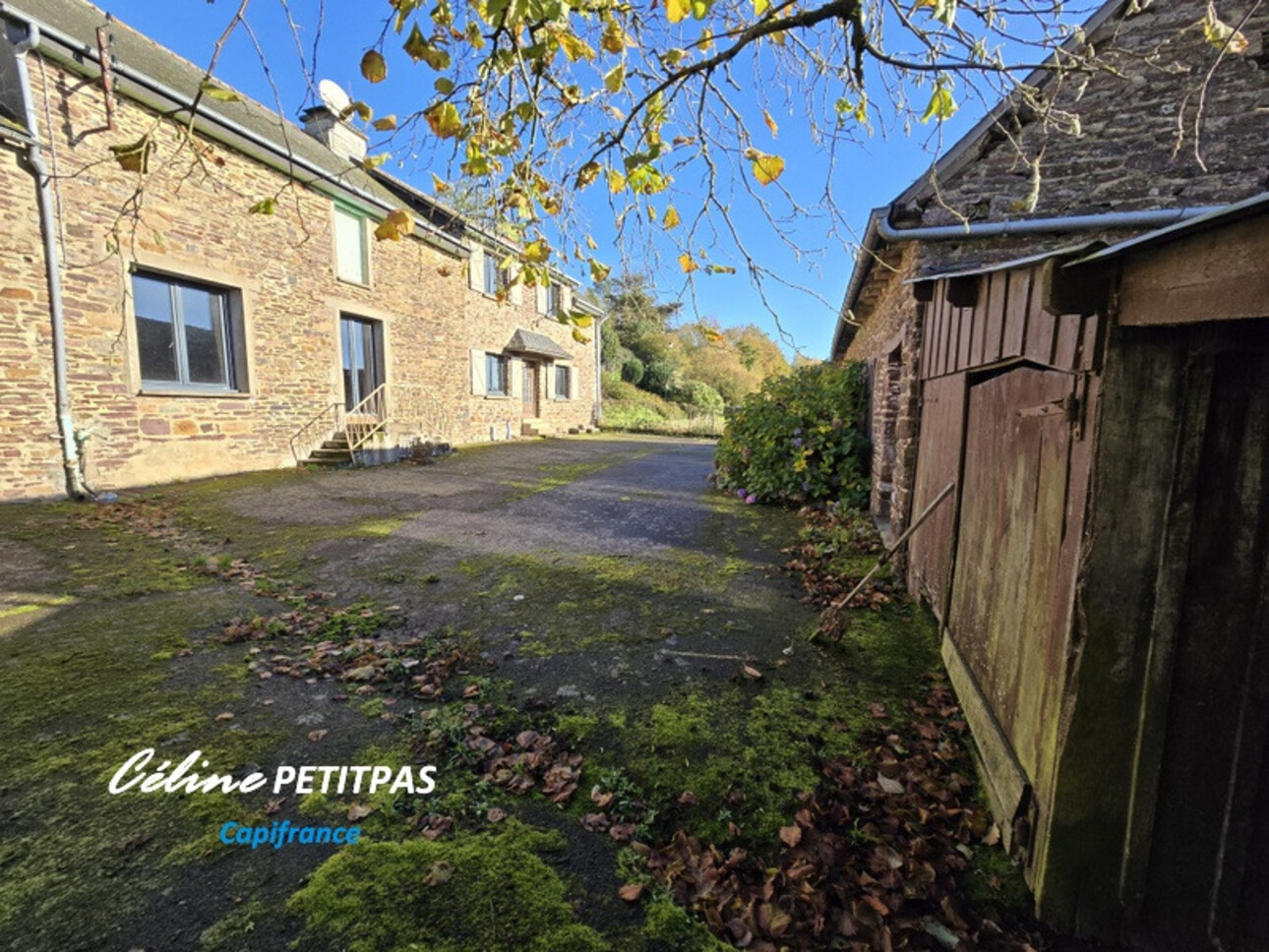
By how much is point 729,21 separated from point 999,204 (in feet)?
11.2

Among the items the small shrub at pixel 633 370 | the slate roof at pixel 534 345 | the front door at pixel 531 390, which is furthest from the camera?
the small shrub at pixel 633 370

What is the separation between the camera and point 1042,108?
2547 millimetres

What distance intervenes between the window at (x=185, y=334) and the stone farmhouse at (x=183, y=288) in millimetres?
26

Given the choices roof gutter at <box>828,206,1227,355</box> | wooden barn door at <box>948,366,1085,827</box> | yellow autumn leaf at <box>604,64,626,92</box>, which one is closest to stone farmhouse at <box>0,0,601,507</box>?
yellow autumn leaf at <box>604,64,626,92</box>

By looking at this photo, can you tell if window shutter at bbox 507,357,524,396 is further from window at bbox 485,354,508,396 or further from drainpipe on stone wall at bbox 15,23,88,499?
drainpipe on stone wall at bbox 15,23,88,499

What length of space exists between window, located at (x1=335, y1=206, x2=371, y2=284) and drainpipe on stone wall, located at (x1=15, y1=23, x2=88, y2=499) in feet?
15.2

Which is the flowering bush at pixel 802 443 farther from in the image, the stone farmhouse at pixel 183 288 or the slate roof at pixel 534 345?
the slate roof at pixel 534 345

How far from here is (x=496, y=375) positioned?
696 inches

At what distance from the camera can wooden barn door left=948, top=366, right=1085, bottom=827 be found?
1806 millimetres

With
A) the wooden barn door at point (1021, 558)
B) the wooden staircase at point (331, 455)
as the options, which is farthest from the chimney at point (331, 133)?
the wooden barn door at point (1021, 558)

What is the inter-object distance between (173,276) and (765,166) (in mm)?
9797

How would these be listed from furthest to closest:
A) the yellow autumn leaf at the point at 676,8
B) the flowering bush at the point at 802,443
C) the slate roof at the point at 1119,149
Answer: the flowering bush at the point at 802,443 → the slate roof at the point at 1119,149 → the yellow autumn leaf at the point at 676,8

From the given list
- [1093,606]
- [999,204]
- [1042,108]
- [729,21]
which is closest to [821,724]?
[1093,606]

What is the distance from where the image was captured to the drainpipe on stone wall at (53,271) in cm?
665
